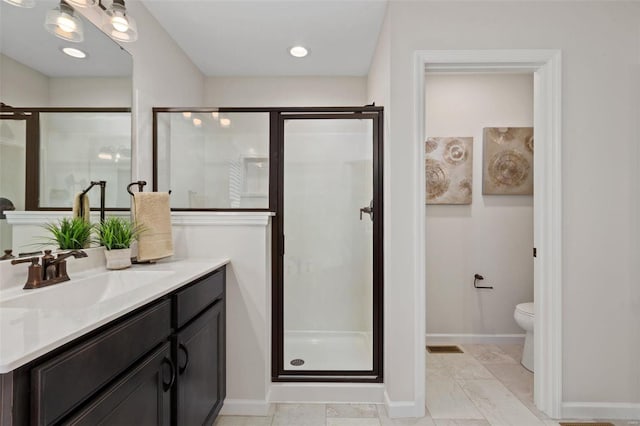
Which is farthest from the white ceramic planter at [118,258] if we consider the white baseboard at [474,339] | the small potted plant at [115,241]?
the white baseboard at [474,339]

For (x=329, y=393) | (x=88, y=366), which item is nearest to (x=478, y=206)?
(x=329, y=393)

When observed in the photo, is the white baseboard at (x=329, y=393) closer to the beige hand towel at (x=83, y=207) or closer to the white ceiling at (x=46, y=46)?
the beige hand towel at (x=83, y=207)

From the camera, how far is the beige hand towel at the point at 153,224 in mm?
1872

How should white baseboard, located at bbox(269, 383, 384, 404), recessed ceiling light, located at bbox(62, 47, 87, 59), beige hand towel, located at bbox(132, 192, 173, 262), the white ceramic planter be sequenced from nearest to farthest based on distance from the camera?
1. recessed ceiling light, located at bbox(62, 47, 87, 59)
2. the white ceramic planter
3. beige hand towel, located at bbox(132, 192, 173, 262)
4. white baseboard, located at bbox(269, 383, 384, 404)

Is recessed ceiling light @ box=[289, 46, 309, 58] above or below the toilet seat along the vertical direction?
above

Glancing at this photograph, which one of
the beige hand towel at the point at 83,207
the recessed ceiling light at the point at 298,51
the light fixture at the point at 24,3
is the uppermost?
the recessed ceiling light at the point at 298,51

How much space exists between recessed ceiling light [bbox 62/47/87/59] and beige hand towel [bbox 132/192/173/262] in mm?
692

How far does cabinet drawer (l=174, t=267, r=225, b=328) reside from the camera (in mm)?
1430

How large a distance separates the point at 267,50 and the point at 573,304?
276cm

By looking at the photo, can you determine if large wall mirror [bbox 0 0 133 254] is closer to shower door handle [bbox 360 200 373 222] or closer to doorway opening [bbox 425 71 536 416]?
shower door handle [bbox 360 200 373 222]

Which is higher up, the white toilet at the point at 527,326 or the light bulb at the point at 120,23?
the light bulb at the point at 120,23

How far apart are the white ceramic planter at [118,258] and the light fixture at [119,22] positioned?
103cm

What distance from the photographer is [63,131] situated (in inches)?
60.0

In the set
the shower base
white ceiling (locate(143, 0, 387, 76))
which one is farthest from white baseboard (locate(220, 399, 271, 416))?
white ceiling (locate(143, 0, 387, 76))
